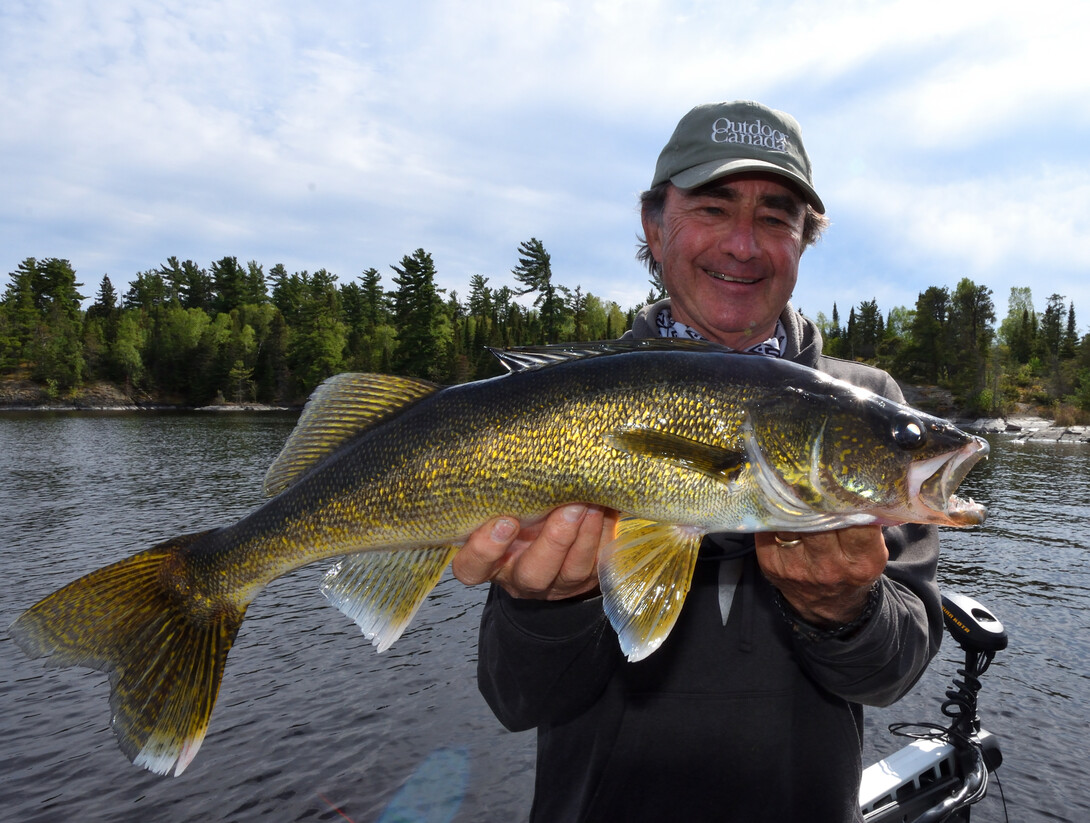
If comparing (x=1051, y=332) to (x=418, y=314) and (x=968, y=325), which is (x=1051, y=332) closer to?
(x=968, y=325)

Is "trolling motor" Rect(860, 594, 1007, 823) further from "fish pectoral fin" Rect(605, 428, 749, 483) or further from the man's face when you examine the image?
"fish pectoral fin" Rect(605, 428, 749, 483)

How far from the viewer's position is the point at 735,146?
3.38 meters

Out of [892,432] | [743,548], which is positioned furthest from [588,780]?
[892,432]

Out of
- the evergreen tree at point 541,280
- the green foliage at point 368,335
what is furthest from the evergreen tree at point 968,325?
the evergreen tree at point 541,280

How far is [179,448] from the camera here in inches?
1512

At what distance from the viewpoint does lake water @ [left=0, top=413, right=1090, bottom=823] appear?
787 cm

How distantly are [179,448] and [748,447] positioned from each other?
41911mm

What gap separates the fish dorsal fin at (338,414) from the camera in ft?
9.45

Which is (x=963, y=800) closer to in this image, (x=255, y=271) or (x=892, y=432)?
(x=892, y=432)

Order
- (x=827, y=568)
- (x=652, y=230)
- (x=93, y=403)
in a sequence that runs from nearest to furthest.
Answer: (x=827, y=568) → (x=652, y=230) → (x=93, y=403)

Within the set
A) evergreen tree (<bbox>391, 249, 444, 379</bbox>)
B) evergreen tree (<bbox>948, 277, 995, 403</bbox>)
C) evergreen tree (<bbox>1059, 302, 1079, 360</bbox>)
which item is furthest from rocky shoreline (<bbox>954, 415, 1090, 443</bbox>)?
evergreen tree (<bbox>391, 249, 444, 379</bbox>)

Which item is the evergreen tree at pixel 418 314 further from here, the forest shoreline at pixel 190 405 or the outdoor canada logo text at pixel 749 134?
the outdoor canada logo text at pixel 749 134

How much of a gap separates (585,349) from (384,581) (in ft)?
4.12

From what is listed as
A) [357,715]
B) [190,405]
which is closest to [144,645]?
[357,715]
